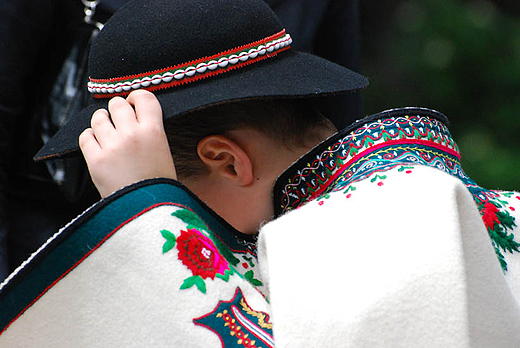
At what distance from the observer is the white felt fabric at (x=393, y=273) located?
30.8 inches

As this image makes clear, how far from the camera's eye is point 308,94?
1026 mm

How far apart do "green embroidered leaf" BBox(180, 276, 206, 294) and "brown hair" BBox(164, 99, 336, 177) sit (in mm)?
337

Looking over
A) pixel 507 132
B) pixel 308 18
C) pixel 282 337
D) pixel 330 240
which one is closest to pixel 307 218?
pixel 330 240

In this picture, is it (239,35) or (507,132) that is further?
(507,132)

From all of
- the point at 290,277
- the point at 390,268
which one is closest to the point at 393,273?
the point at 390,268

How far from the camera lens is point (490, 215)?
1030mm

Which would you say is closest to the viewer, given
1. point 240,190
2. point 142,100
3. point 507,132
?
point 142,100

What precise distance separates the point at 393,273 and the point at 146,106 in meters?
0.44

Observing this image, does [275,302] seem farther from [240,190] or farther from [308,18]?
[308,18]

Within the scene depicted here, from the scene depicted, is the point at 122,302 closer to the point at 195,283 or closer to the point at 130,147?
the point at 195,283

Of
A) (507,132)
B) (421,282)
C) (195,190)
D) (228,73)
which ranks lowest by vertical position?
(507,132)

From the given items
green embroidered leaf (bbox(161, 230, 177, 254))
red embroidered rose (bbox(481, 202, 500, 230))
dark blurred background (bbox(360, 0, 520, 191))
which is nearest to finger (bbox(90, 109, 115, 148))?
green embroidered leaf (bbox(161, 230, 177, 254))

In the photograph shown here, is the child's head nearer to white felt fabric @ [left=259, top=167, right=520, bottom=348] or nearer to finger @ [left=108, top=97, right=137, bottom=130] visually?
finger @ [left=108, top=97, right=137, bottom=130]

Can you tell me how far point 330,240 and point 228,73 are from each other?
34cm
